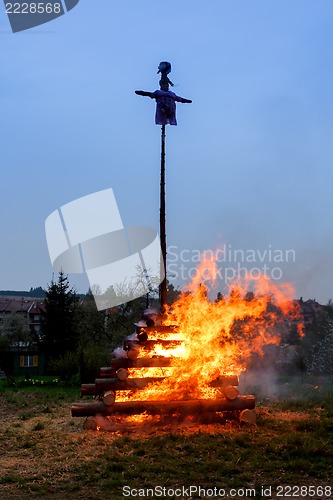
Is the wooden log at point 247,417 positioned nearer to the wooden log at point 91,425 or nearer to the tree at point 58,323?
the wooden log at point 91,425

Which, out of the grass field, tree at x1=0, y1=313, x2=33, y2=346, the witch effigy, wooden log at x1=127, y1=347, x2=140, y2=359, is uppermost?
the witch effigy

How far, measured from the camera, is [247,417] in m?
11.2

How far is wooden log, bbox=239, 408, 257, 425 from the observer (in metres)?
11.2

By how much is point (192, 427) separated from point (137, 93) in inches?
316

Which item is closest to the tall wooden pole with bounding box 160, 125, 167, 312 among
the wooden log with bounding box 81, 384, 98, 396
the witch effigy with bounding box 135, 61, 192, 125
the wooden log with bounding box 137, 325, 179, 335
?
the witch effigy with bounding box 135, 61, 192, 125

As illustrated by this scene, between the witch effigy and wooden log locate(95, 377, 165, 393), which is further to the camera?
the witch effigy

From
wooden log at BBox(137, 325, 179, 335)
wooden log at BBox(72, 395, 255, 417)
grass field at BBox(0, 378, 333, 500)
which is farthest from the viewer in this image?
wooden log at BBox(137, 325, 179, 335)

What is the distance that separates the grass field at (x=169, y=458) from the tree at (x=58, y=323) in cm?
1993

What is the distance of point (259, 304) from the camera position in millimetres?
13008

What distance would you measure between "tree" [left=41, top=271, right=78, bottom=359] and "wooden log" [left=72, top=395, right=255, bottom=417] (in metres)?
21.6

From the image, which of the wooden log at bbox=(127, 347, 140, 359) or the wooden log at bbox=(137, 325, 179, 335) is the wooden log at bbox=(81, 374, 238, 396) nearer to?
the wooden log at bbox=(127, 347, 140, 359)

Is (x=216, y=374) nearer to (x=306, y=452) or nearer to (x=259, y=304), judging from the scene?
(x=259, y=304)

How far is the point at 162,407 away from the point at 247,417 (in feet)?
5.87

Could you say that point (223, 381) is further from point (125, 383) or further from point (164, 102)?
point (164, 102)
